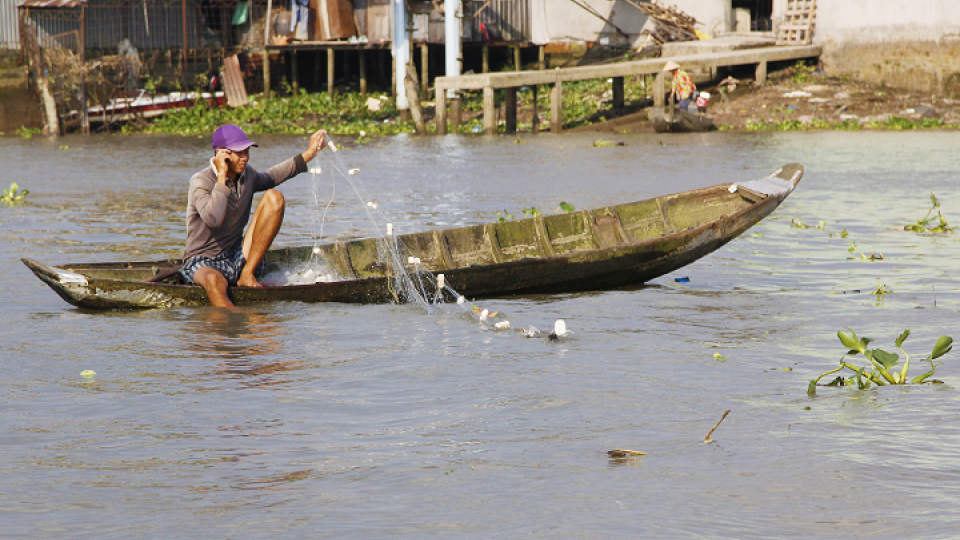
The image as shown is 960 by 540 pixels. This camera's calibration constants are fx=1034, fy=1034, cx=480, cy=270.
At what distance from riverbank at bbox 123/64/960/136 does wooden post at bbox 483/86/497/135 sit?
0.58 metres

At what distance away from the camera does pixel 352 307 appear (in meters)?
7.07

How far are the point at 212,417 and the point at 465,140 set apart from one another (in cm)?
1846

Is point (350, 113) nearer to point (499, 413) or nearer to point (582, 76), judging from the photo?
point (582, 76)

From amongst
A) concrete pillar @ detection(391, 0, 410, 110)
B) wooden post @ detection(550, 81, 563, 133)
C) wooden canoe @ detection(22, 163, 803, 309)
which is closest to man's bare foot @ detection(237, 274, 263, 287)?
wooden canoe @ detection(22, 163, 803, 309)

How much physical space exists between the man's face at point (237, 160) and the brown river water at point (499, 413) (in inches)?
37.2

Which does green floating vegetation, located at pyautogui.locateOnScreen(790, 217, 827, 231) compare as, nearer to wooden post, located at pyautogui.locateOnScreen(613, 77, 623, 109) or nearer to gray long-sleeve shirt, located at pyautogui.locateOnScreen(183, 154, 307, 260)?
gray long-sleeve shirt, located at pyautogui.locateOnScreen(183, 154, 307, 260)

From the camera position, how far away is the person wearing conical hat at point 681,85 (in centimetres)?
2255

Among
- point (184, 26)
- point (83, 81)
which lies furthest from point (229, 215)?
point (184, 26)

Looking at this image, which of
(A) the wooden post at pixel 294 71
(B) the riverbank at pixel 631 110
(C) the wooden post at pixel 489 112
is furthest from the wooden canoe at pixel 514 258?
(A) the wooden post at pixel 294 71

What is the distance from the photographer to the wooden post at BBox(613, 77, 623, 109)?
24.9 meters

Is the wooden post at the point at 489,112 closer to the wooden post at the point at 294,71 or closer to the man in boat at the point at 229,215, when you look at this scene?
the wooden post at the point at 294,71

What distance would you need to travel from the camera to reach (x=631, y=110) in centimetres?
2525

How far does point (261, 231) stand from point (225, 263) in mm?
325

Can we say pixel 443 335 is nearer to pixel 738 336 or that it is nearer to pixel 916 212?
pixel 738 336
